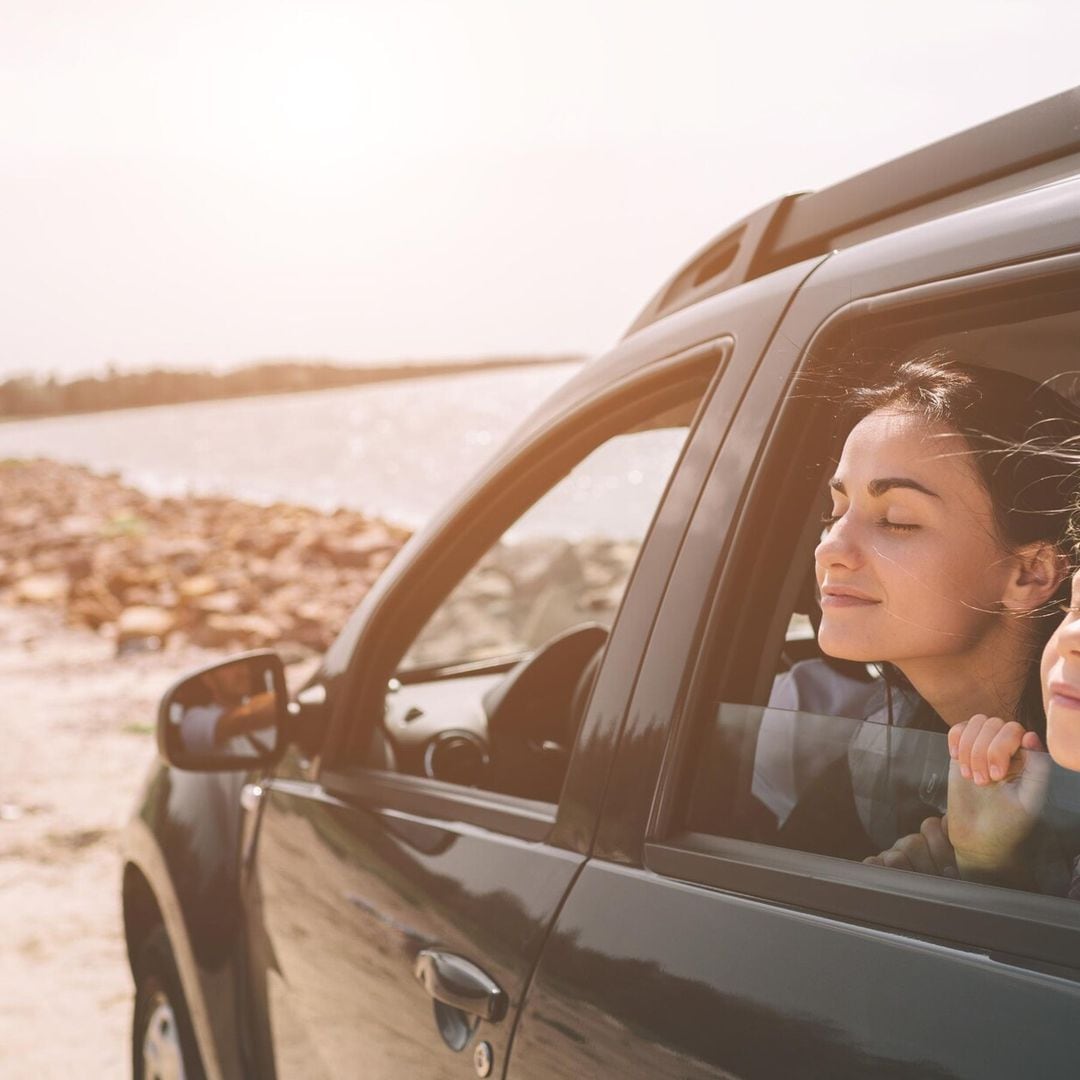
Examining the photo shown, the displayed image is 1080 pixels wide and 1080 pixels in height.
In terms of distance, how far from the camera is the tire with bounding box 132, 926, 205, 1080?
2559 millimetres

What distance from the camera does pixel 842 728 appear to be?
53.6 inches

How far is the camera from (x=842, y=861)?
4.17 feet

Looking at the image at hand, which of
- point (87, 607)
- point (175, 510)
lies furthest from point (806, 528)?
point (175, 510)

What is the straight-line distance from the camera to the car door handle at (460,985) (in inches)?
59.6

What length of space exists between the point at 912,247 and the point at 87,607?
12.1 m

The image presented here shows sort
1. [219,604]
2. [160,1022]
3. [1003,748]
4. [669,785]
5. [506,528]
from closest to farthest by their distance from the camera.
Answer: [1003,748] < [669,785] < [506,528] < [160,1022] < [219,604]

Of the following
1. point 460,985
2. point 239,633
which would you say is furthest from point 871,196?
point 239,633

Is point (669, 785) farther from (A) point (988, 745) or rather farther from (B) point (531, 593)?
(B) point (531, 593)

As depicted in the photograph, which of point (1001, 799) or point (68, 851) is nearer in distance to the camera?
point (1001, 799)

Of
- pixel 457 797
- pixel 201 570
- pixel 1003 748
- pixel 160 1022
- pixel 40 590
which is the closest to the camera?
pixel 1003 748

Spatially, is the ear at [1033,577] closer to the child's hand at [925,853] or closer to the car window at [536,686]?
the child's hand at [925,853]

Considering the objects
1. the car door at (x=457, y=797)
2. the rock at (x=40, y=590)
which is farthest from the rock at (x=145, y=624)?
the car door at (x=457, y=797)

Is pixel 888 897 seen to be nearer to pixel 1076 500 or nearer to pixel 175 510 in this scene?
pixel 1076 500

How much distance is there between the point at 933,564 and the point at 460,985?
2.50ft
